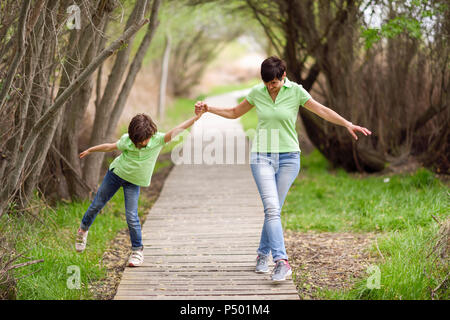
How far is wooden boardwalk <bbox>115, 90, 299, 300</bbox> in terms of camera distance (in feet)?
14.9

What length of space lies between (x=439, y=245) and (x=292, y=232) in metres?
2.30

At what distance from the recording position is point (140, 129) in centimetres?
475

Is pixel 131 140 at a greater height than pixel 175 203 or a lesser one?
greater

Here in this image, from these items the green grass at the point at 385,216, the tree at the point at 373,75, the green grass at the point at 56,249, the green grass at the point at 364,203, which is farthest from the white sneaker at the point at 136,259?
the tree at the point at 373,75

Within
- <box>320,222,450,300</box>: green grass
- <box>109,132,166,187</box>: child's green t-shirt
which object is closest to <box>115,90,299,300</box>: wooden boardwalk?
<box>320,222,450,300</box>: green grass

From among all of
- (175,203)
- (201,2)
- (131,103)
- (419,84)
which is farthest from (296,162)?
(131,103)

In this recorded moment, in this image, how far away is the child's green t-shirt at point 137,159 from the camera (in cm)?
493

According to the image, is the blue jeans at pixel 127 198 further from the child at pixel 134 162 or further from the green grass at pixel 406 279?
the green grass at pixel 406 279

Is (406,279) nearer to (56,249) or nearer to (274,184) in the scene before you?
(274,184)

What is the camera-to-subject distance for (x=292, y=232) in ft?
21.9

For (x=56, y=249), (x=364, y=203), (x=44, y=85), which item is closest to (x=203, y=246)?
(x=56, y=249)

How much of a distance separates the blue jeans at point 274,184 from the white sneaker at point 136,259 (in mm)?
1292
